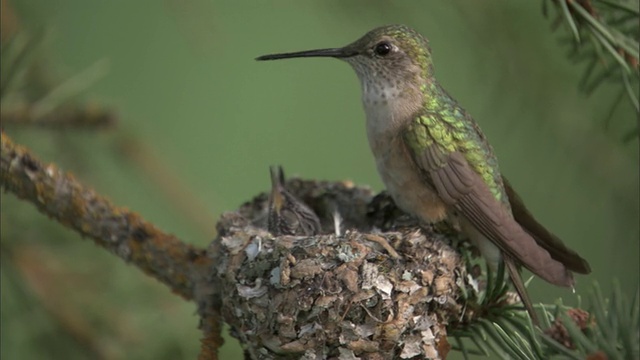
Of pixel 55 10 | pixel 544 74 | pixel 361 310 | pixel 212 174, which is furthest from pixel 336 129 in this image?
pixel 361 310

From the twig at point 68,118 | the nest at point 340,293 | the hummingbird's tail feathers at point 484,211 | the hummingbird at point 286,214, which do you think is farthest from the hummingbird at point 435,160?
the twig at point 68,118

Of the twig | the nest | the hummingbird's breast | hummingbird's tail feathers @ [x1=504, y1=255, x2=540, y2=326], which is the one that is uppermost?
the twig

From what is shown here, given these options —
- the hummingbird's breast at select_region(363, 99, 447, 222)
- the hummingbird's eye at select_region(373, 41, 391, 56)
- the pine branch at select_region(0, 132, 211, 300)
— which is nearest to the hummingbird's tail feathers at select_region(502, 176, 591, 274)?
the hummingbird's breast at select_region(363, 99, 447, 222)

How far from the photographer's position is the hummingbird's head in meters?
2.95

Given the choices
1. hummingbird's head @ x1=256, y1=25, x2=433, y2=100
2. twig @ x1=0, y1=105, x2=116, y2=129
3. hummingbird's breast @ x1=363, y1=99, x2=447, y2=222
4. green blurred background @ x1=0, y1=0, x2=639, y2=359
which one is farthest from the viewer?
hummingbird's head @ x1=256, y1=25, x2=433, y2=100

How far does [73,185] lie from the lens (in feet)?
7.32

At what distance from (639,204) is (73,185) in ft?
5.24

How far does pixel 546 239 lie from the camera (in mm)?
2656

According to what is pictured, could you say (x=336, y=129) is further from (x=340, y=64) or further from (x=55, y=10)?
(x=55, y=10)

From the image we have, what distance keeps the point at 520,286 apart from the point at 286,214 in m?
0.99

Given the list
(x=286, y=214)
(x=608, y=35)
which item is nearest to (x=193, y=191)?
Result: (x=286, y=214)

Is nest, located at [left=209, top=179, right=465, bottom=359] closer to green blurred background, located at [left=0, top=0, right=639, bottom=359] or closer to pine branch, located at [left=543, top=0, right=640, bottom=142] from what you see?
green blurred background, located at [left=0, top=0, right=639, bottom=359]

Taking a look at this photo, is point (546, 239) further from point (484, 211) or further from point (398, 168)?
point (398, 168)

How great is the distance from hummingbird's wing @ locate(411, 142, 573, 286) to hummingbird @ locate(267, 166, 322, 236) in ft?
1.80
